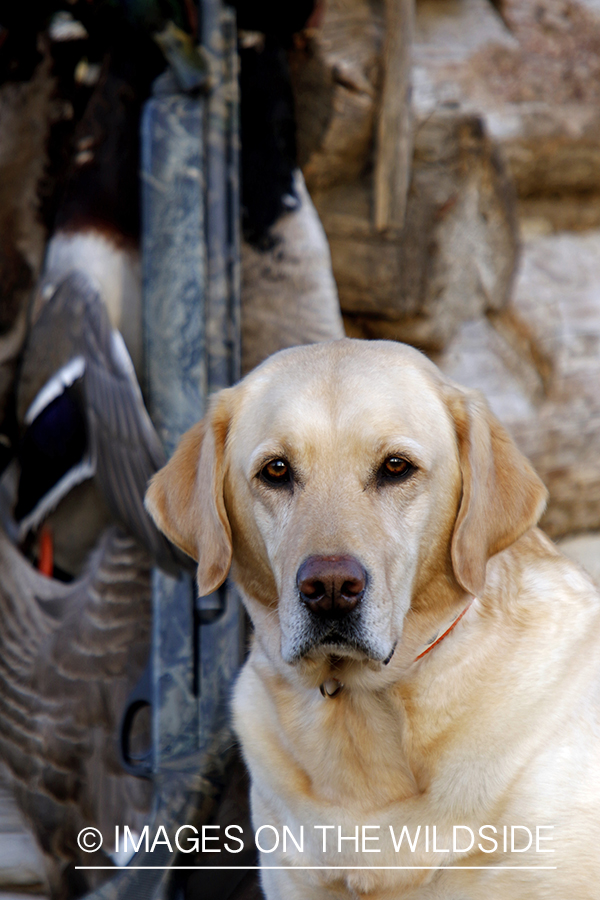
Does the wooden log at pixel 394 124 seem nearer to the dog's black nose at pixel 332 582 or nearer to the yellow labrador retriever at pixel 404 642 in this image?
the yellow labrador retriever at pixel 404 642

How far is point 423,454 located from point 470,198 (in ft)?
6.46

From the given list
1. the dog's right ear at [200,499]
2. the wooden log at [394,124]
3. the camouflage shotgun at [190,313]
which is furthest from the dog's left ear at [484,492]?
the wooden log at [394,124]

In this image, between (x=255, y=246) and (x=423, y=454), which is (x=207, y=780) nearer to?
(x=423, y=454)

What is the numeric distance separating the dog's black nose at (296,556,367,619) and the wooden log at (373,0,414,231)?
1998 mm

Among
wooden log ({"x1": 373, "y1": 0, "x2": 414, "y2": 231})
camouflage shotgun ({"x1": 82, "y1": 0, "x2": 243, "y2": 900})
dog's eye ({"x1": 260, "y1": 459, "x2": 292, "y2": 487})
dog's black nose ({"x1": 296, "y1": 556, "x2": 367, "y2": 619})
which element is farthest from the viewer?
wooden log ({"x1": 373, "y1": 0, "x2": 414, "y2": 231})

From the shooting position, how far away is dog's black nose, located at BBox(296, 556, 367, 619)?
1380 mm

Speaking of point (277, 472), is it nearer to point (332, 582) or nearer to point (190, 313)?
point (332, 582)

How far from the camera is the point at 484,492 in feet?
5.33

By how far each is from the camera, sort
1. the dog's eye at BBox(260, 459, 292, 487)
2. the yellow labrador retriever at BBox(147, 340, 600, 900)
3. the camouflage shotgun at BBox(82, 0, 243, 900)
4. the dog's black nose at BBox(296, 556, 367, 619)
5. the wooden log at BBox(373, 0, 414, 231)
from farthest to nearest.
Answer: the wooden log at BBox(373, 0, 414, 231) → the camouflage shotgun at BBox(82, 0, 243, 900) → the dog's eye at BBox(260, 459, 292, 487) → the yellow labrador retriever at BBox(147, 340, 600, 900) → the dog's black nose at BBox(296, 556, 367, 619)

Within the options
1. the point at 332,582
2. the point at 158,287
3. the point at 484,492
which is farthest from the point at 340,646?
the point at 158,287

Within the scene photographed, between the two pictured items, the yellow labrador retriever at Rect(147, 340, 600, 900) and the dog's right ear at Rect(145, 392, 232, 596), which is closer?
the yellow labrador retriever at Rect(147, 340, 600, 900)

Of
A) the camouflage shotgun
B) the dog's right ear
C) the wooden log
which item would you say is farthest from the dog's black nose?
the wooden log

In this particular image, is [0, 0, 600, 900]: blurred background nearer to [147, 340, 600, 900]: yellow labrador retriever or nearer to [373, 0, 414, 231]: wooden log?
[373, 0, 414, 231]: wooden log

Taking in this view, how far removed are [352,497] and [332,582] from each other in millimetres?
203
